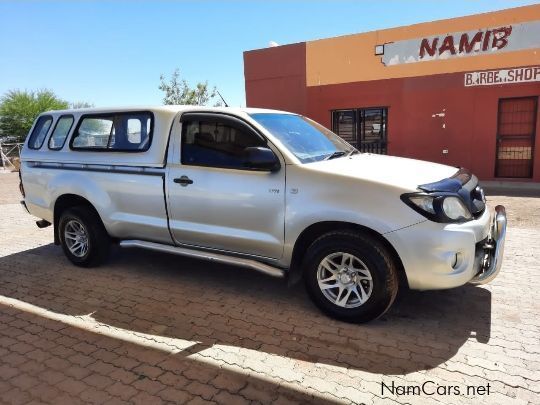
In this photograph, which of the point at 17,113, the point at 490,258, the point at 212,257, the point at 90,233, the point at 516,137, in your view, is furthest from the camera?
the point at 17,113

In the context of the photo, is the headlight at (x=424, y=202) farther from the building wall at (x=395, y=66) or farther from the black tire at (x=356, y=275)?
the building wall at (x=395, y=66)

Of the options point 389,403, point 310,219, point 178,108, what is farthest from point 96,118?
point 389,403

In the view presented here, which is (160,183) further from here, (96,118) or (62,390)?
(62,390)

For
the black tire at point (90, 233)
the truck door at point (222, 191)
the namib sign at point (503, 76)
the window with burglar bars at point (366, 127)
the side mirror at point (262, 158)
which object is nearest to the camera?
the side mirror at point (262, 158)

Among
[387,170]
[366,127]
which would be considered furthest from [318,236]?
[366,127]

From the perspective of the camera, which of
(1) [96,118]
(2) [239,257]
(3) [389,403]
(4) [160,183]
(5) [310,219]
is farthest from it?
(1) [96,118]

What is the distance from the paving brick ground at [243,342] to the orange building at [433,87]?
24.8 feet

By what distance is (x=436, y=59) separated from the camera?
11727 mm

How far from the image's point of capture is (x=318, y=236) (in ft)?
12.0

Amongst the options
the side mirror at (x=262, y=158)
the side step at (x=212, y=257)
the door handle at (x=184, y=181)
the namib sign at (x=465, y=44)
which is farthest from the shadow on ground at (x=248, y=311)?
the namib sign at (x=465, y=44)

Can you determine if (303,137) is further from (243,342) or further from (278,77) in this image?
(278,77)

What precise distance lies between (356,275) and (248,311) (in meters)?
1.10

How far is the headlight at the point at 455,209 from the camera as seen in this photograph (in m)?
3.20

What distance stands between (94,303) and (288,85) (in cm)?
1105
